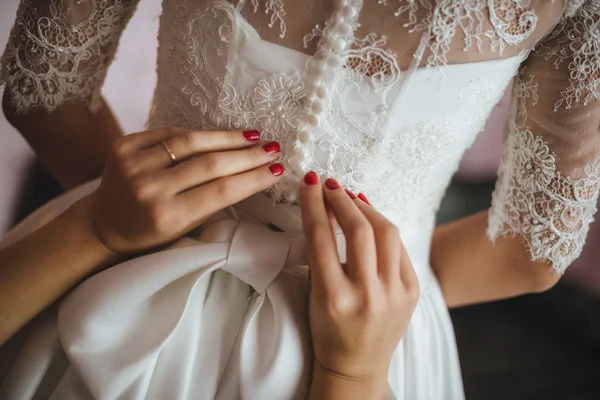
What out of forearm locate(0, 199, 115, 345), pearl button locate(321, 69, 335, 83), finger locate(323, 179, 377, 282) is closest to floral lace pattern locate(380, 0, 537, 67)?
pearl button locate(321, 69, 335, 83)

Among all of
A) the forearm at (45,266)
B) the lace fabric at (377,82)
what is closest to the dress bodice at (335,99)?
the lace fabric at (377,82)

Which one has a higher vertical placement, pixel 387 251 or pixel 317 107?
pixel 317 107

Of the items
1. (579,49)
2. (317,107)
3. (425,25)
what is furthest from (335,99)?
(579,49)

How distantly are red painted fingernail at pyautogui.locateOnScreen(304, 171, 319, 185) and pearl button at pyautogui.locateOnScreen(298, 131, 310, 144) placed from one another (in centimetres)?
4

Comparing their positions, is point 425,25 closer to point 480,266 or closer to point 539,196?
point 539,196

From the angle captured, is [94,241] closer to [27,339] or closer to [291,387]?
[27,339]

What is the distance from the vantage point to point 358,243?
55 cm

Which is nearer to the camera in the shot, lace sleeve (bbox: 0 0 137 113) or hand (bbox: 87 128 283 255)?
hand (bbox: 87 128 283 255)

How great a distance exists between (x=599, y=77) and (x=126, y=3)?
0.71m

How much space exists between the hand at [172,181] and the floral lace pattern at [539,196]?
0.41 m

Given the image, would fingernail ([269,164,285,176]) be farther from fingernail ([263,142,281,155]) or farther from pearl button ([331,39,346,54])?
pearl button ([331,39,346,54])

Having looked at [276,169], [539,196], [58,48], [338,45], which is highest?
[58,48]

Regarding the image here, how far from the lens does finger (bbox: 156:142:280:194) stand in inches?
21.8

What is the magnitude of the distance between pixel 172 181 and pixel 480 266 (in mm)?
629
